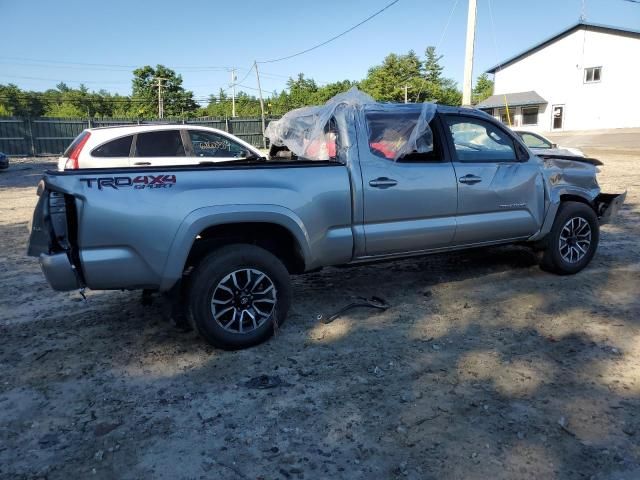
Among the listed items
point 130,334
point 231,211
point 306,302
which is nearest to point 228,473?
point 231,211

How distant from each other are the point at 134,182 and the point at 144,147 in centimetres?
559

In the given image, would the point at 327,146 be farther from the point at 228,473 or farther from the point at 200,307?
the point at 228,473

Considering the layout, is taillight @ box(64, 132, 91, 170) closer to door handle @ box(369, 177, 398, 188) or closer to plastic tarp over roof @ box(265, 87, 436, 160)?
plastic tarp over roof @ box(265, 87, 436, 160)

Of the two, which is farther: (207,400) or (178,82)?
(178,82)

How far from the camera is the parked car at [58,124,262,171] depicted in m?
8.34

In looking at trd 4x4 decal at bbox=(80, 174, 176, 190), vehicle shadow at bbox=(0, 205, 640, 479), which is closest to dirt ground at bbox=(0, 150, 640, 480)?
vehicle shadow at bbox=(0, 205, 640, 479)

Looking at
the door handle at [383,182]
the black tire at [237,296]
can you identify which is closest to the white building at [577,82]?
the door handle at [383,182]

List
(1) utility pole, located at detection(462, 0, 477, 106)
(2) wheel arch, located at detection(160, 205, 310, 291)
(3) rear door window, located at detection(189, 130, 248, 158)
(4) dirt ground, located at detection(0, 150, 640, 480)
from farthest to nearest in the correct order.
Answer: (1) utility pole, located at detection(462, 0, 477, 106) → (3) rear door window, located at detection(189, 130, 248, 158) → (2) wheel arch, located at detection(160, 205, 310, 291) → (4) dirt ground, located at detection(0, 150, 640, 480)

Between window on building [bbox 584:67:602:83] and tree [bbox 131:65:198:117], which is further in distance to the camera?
tree [bbox 131:65:198:117]

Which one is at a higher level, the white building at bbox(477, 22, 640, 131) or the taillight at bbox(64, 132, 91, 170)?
the white building at bbox(477, 22, 640, 131)

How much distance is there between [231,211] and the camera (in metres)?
3.64

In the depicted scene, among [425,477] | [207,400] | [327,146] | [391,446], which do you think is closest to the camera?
[425,477]

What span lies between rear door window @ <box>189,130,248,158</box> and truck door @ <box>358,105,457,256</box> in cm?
515

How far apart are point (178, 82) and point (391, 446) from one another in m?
70.8
